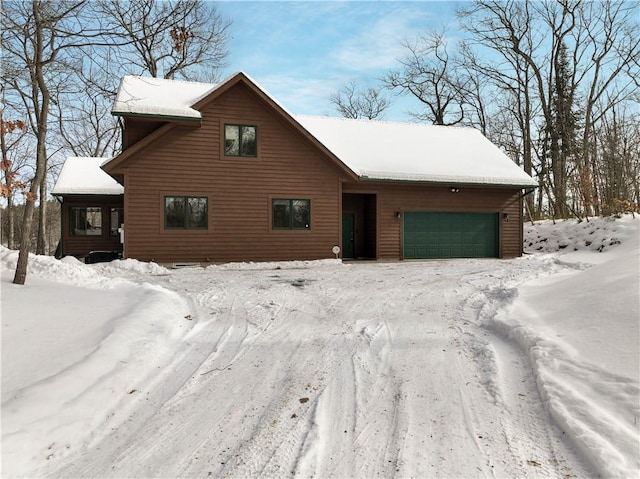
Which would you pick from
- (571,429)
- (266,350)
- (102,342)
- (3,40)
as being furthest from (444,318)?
(3,40)

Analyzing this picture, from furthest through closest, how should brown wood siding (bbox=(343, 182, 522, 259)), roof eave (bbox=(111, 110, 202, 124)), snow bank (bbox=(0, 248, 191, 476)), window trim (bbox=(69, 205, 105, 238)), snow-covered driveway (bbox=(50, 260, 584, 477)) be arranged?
window trim (bbox=(69, 205, 105, 238)) < brown wood siding (bbox=(343, 182, 522, 259)) < roof eave (bbox=(111, 110, 202, 124)) < snow bank (bbox=(0, 248, 191, 476)) < snow-covered driveway (bbox=(50, 260, 584, 477))

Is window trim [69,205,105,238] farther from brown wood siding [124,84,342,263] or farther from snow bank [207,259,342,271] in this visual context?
snow bank [207,259,342,271]

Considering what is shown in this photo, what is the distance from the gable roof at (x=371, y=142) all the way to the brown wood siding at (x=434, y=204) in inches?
24.1

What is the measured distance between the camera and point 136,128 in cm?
1390

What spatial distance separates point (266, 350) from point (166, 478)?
2360 mm

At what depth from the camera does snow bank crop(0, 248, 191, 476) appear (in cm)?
298

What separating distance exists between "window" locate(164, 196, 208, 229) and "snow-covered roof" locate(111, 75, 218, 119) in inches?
106

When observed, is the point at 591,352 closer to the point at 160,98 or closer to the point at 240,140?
the point at 240,140

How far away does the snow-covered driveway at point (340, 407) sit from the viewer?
2.69 meters

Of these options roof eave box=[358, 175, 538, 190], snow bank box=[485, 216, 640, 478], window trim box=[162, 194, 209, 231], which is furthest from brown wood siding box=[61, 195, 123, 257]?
snow bank box=[485, 216, 640, 478]

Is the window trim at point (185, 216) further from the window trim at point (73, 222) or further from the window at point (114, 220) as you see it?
the window trim at point (73, 222)

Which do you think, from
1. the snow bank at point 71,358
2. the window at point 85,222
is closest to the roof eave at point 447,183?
the snow bank at point 71,358

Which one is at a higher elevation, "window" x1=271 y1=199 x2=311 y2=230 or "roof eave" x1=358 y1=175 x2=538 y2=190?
"roof eave" x1=358 y1=175 x2=538 y2=190

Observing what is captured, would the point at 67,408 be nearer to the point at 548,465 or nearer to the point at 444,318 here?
the point at 548,465
